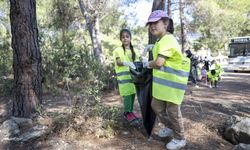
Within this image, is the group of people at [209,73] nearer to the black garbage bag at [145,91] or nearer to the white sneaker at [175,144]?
the black garbage bag at [145,91]

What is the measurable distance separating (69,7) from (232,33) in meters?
25.5

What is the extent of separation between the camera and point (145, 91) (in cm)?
452

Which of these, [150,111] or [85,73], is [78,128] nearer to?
[150,111]

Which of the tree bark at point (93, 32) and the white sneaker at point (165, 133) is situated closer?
the white sneaker at point (165, 133)

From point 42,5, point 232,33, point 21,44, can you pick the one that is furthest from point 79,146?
point 232,33

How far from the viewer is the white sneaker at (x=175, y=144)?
417cm

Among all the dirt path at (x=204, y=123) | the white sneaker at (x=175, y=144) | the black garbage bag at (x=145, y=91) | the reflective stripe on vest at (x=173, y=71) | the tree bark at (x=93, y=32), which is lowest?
the dirt path at (x=204, y=123)

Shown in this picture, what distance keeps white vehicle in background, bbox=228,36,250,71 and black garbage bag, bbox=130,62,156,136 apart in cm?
1879

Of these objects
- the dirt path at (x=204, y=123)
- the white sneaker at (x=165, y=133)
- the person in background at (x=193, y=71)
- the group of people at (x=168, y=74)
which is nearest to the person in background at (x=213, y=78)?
the person in background at (x=193, y=71)

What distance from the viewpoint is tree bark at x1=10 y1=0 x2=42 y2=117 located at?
5.02 metres

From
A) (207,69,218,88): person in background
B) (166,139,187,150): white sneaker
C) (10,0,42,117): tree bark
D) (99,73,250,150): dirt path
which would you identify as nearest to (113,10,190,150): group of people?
(166,139,187,150): white sneaker

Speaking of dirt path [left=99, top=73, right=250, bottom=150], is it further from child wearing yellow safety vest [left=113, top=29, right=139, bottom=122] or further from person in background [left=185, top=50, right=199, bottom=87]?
person in background [left=185, top=50, right=199, bottom=87]

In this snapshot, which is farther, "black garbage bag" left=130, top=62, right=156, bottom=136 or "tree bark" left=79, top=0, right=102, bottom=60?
"tree bark" left=79, top=0, right=102, bottom=60

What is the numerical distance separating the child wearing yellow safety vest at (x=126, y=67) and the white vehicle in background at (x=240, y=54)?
60.7 feet
